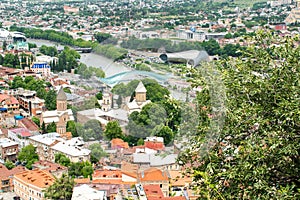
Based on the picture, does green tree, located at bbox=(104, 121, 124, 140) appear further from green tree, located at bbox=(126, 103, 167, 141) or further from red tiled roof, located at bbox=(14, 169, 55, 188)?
red tiled roof, located at bbox=(14, 169, 55, 188)

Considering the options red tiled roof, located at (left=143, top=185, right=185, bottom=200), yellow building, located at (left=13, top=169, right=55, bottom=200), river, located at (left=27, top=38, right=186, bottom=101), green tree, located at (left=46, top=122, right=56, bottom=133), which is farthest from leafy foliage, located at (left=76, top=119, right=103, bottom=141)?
green tree, located at (left=46, top=122, right=56, bottom=133)

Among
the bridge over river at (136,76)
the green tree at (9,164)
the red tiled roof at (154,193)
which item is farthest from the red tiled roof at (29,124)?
the bridge over river at (136,76)

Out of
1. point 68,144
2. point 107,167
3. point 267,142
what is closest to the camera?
point 267,142

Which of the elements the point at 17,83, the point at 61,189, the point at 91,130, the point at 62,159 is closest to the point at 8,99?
the point at 17,83

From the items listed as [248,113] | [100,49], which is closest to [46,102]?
[100,49]

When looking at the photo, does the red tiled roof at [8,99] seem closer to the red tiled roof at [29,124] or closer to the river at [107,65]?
the red tiled roof at [29,124]

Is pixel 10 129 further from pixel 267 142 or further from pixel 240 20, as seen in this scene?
pixel 240 20

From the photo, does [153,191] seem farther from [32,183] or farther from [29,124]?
[29,124]
